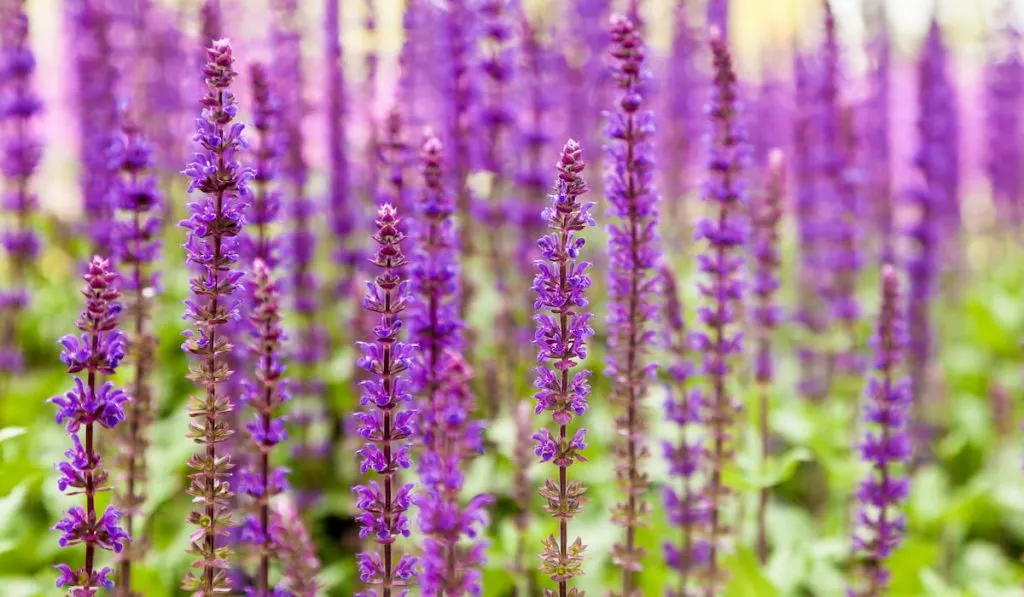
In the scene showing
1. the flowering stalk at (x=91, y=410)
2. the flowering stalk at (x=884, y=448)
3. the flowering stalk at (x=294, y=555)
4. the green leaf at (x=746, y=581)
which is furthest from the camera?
the green leaf at (x=746, y=581)

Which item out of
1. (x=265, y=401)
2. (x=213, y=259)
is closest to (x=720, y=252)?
A: (x=265, y=401)

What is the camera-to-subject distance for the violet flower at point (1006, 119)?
421 inches

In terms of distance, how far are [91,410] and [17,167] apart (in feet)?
14.0

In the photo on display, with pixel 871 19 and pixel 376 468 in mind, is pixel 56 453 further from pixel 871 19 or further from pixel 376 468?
pixel 871 19

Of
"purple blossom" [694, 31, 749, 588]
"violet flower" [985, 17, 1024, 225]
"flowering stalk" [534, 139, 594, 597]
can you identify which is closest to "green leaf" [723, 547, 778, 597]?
"purple blossom" [694, 31, 749, 588]

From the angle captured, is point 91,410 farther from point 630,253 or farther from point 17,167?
point 17,167

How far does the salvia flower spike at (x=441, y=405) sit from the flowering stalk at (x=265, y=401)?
561 millimetres

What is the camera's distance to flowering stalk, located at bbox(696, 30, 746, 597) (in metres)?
4.81

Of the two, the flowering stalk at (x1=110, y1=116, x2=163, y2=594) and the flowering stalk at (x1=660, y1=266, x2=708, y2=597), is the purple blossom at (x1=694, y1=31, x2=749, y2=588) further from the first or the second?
the flowering stalk at (x1=110, y1=116, x2=163, y2=594)

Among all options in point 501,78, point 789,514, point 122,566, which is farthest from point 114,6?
point 789,514

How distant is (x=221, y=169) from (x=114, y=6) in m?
6.94

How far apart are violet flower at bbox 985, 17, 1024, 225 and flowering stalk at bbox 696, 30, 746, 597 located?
23.0ft

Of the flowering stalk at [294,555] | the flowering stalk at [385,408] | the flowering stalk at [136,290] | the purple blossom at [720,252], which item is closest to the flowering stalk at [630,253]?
the purple blossom at [720,252]

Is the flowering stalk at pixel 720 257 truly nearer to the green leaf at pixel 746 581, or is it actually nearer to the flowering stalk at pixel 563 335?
the green leaf at pixel 746 581
